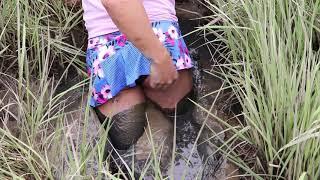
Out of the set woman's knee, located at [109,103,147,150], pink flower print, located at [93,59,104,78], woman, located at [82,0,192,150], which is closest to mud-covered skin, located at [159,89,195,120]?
woman, located at [82,0,192,150]

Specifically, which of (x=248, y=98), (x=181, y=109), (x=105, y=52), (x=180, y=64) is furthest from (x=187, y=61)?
(x=248, y=98)

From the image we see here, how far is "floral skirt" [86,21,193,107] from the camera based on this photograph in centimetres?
169

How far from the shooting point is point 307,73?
1.38 metres

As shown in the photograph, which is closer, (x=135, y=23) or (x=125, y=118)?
(x=135, y=23)

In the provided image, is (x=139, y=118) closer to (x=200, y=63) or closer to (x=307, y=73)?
(x=200, y=63)

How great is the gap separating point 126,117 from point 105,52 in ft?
0.72

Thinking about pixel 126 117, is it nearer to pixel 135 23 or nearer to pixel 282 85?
pixel 135 23

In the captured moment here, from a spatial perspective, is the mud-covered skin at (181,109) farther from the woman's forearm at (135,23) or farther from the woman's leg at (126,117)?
the woman's forearm at (135,23)

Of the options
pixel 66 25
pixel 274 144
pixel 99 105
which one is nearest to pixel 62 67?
pixel 66 25

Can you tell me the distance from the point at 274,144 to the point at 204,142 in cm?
30

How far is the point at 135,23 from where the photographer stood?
5.08 feet

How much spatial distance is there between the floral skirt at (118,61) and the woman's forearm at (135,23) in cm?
8

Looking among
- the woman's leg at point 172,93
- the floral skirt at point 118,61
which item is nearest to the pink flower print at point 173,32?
the floral skirt at point 118,61

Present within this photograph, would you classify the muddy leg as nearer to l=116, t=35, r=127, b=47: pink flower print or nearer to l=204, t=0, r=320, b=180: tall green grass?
l=116, t=35, r=127, b=47: pink flower print
